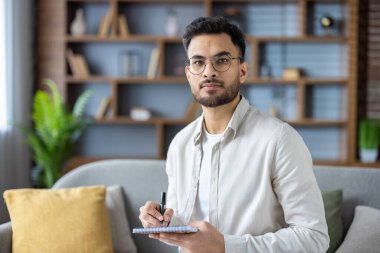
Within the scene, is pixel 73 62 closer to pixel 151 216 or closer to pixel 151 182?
pixel 151 182

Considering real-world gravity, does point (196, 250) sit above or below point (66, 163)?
above

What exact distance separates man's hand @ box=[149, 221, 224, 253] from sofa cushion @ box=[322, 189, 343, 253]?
0.86 meters

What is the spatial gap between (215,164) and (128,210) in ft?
3.09

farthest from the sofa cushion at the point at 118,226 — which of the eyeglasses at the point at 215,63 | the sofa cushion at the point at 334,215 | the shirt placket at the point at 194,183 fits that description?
the eyeglasses at the point at 215,63

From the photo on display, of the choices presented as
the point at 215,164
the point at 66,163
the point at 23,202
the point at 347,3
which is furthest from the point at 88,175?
the point at 347,3

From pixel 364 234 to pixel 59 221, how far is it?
122 centimetres

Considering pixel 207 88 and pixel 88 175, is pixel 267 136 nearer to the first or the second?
pixel 207 88

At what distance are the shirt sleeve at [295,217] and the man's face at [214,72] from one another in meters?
0.27

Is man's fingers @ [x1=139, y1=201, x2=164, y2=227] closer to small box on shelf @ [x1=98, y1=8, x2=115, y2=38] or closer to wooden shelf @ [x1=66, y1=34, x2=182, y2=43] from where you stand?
wooden shelf @ [x1=66, y1=34, x2=182, y2=43]

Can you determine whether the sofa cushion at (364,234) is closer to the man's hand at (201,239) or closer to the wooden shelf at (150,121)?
the man's hand at (201,239)

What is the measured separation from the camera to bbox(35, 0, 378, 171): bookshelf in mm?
5156

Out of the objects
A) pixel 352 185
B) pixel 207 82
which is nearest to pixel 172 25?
pixel 352 185

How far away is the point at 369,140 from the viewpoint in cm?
498

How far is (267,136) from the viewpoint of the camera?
5.91 ft
